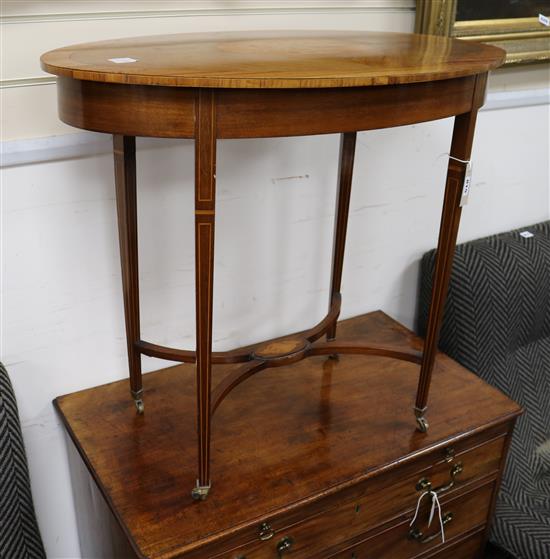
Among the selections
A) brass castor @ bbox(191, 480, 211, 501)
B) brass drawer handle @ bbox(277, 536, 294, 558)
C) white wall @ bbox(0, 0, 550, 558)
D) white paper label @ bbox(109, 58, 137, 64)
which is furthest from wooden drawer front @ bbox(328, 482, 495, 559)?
white paper label @ bbox(109, 58, 137, 64)

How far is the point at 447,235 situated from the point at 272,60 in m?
0.41

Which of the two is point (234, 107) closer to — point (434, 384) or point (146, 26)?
point (146, 26)

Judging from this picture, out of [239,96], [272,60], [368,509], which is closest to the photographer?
[239,96]

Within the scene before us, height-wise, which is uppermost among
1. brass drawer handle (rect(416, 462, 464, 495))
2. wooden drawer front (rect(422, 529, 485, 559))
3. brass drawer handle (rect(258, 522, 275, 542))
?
brass drawer handle (rect(258, 522, 275, 542))

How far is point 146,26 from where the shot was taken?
116 cm

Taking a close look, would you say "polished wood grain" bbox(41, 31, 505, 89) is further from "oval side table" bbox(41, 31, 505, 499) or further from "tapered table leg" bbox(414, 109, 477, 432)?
"tapered table leg" bbox(414, 109, 477, 432)

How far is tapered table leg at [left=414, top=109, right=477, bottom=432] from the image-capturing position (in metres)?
1.03

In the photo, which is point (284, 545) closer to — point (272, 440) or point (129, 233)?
point (272, 440)

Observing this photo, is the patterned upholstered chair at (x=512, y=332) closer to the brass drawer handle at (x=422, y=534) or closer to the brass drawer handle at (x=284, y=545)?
the brass drawer handle at (x=422, y=534)

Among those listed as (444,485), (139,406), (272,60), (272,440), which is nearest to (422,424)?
(444,485)

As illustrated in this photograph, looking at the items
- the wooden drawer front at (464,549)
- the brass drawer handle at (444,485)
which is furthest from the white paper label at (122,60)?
the wooden drawer front at (464,549)

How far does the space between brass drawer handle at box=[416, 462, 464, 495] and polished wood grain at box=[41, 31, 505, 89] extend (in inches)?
29.0

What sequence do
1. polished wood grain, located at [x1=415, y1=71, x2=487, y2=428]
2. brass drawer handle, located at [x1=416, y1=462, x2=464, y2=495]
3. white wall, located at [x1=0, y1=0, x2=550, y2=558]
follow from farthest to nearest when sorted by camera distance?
brass drawer handle, located at [x1=416, y1=462, x2=464, y2=495] → white wall, located at [x1=0, y1=0, x2=550, y2=558] → polished wood grain, located at [x1=415, y1=71, x2=487, y2=428]

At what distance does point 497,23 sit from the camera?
1502mm
